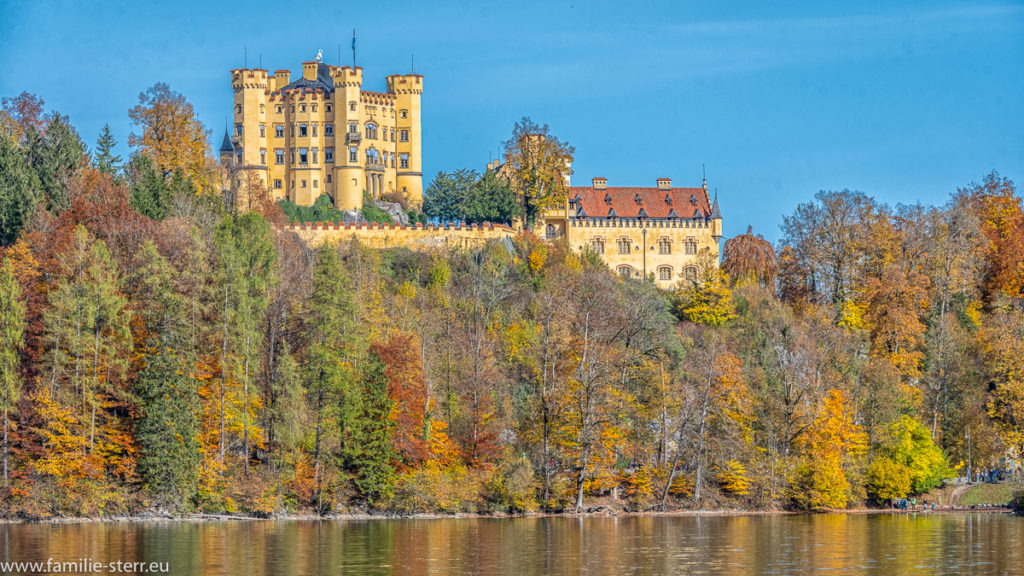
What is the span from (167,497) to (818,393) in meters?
34.0

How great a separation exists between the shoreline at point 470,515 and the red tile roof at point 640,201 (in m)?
47.5

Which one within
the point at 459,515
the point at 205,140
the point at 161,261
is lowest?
the point at 459,515

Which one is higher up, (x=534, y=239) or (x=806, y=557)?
(x=534, y=239)

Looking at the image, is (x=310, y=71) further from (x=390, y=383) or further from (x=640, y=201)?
(x=390, y=383)

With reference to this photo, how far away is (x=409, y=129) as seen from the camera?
122312 millimetres

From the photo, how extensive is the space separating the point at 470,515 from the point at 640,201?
56.0 metres

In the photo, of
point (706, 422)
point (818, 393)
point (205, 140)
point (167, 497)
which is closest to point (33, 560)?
point (167, 497)

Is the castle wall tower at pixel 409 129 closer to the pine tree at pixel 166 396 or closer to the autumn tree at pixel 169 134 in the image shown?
the autumn tree at pixel 169 134

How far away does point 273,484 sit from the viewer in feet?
220

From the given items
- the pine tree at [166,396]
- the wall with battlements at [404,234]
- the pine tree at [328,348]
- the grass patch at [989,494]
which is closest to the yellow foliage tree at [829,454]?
the grass patch at [989,494]

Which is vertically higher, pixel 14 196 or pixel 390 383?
pixel 14 196

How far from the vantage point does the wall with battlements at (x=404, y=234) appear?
102125 millimetres

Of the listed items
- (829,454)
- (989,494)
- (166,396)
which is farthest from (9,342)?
(989,494)

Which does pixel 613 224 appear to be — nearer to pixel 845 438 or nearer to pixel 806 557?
pixel 845 438
